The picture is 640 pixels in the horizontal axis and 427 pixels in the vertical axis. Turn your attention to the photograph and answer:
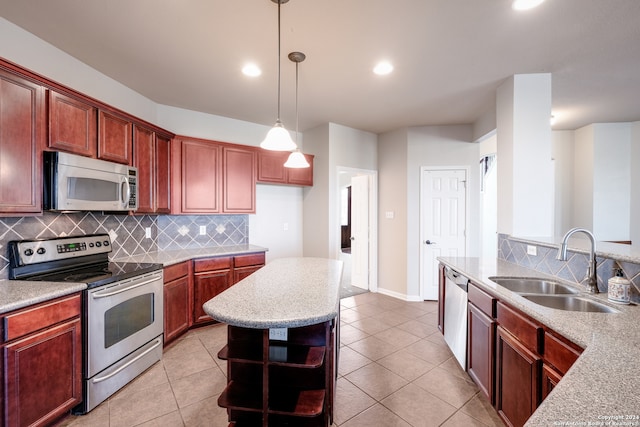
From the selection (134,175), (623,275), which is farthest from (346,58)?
(623,275)

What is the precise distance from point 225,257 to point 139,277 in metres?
1.05

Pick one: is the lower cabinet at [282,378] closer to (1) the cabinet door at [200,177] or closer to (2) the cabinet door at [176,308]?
(2) the cabinet door at [176,308]

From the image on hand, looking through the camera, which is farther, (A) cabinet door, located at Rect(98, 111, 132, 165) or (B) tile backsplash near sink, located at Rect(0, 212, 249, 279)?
(A) cabinet door, located at Rect(98, 111, 132, 165)

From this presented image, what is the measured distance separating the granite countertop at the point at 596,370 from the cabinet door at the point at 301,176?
310 cm

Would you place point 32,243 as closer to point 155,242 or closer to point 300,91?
point 155,242

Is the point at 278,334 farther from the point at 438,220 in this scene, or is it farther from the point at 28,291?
the point at 438,220

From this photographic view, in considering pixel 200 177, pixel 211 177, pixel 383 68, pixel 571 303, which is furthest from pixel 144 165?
pixel 571 303

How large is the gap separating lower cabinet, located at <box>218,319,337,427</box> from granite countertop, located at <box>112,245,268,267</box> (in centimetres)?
153

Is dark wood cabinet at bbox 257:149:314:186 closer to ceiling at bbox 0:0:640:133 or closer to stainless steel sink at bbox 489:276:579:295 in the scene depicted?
ceiling at bbox 0:0:640:133

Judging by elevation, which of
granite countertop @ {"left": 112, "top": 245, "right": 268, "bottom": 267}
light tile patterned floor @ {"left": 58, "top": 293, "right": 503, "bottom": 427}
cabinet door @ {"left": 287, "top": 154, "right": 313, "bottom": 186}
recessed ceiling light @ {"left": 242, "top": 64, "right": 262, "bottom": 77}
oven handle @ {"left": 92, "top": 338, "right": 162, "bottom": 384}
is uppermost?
recessed ceiling light @ {"left": 242, "top": 64, "right": 262, "bottom": 77}

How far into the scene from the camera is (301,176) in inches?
171

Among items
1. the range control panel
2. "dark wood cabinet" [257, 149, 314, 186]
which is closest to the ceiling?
"dark wood cabinet" [257, 149, 314, 186]

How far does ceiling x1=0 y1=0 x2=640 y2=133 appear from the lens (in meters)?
1.88

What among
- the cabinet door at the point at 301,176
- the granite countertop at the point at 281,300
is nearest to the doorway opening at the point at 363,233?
the cabinet door at the point at 301,176
